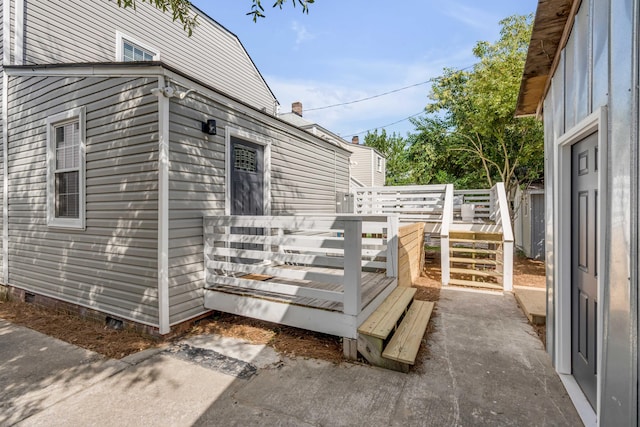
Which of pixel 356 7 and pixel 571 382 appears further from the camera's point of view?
pixel 356 7

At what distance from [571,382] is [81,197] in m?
6.00

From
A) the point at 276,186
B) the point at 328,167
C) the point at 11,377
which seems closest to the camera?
the point at 11,377

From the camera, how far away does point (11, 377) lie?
289 centimetres

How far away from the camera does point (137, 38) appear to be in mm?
7652

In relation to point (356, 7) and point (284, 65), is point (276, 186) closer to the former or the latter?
point (356, 7)

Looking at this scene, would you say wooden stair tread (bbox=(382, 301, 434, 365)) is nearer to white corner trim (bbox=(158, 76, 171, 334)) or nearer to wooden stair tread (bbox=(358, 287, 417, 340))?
wooden stair tread (bbox=(358, 287, 417, 340))

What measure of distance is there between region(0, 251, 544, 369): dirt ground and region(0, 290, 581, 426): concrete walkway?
0.57ft

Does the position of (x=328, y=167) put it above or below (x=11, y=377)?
above

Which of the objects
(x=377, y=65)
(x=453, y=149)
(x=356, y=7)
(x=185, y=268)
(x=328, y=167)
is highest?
(x=377, y=65)

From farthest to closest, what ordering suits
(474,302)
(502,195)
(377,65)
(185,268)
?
(377,65) < (502,195) < (474,302) < (185,268)

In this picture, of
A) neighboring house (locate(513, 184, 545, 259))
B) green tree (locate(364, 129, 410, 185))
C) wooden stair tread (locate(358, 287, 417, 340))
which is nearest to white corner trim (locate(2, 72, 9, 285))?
wooden stair tread (locate(358, 287, 417, 340))

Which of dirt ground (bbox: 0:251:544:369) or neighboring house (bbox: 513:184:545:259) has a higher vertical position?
neighboring house (bbox: 513:184:545:259)

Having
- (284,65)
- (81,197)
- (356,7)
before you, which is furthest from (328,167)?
(284,65)

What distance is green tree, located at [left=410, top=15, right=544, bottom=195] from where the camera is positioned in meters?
7.02
